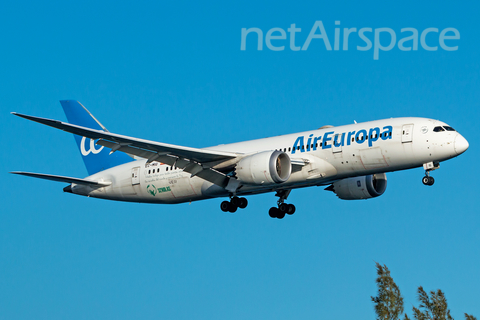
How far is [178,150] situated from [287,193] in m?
9.89

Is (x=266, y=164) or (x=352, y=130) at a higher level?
(x=352, y=130)

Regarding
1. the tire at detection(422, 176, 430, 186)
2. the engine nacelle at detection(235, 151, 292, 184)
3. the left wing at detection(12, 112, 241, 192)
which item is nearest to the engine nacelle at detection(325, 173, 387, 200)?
the tire at detection(422, 176, 430, 186)

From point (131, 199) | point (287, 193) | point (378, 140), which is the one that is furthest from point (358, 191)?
point (131, 199)

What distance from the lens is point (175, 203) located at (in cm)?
4659

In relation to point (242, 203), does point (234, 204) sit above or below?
below

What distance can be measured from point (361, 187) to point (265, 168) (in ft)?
30.8

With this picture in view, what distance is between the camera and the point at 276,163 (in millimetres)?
40312

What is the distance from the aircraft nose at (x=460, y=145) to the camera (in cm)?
3828

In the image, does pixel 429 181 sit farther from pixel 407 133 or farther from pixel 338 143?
pixel 338 143

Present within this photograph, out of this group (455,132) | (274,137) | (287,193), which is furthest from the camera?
(287,193)

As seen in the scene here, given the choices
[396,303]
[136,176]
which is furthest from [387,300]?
[136,176]

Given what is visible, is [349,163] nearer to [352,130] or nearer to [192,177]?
[352,130]

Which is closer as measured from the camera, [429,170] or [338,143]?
[429,170]

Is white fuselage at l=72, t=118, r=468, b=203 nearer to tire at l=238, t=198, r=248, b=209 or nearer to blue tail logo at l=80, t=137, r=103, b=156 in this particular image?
tire at l=238, t=198, r=248, b=209
